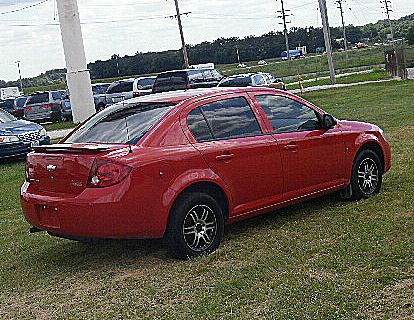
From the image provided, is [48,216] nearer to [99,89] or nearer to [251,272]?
[251,272]

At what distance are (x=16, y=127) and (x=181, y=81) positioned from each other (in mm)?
11693

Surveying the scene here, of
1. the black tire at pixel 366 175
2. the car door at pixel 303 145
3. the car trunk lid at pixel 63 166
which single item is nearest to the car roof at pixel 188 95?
the car door at pixel 303 145

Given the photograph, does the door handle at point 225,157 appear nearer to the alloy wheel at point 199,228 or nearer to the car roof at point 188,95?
the alloy wheel at point 199,228

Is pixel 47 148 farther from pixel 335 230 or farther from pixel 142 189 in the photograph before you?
pixel 335 230

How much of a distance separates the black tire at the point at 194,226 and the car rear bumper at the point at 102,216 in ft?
0.50

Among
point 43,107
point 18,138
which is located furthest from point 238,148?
point 43,107

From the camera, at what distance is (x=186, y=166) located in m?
7.05

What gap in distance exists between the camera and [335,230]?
766 cm

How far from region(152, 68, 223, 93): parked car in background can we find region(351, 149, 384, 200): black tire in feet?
65.7

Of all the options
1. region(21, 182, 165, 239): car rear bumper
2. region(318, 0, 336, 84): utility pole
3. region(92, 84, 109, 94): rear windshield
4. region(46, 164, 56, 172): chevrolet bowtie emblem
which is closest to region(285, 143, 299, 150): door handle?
region(21, 182, 165, 239): car rear bumper

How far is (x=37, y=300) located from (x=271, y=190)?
271 cm

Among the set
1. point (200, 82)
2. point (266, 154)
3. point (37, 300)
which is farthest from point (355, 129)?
point (200, 82)

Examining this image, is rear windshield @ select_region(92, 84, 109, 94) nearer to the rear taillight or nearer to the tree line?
the rear taillight

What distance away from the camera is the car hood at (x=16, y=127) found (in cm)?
1809
